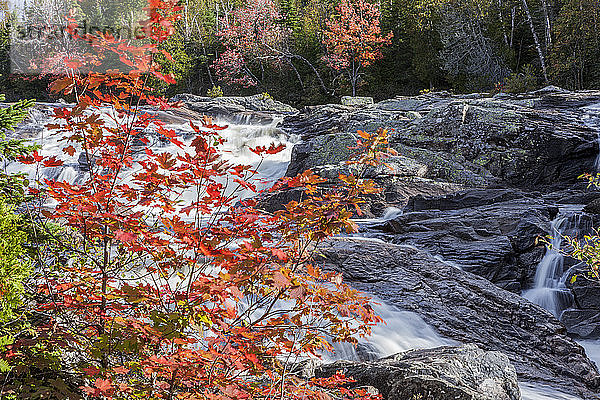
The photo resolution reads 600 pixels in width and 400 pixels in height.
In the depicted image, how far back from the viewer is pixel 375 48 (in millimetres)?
20812

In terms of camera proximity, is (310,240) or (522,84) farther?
(522,84)

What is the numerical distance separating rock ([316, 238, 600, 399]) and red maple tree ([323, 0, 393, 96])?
16268 millimetres

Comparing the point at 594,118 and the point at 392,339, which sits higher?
the point at 594,118

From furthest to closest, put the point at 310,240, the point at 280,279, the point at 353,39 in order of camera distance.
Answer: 1. the point at 353,39
2. the point at 310,240
3. the point at 280,279

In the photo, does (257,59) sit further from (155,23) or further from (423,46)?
(155,23)

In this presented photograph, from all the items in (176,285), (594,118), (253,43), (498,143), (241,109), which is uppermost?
(253,43)

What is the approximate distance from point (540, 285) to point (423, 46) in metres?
16.8

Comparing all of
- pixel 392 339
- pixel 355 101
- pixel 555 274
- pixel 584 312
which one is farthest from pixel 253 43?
pixel 392 339

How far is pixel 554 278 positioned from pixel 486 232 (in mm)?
927

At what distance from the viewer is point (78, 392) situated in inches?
76.6

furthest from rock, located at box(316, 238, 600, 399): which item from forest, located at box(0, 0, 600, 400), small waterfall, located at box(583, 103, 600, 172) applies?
small waterfall, located at box(583, 103, 600, 172)

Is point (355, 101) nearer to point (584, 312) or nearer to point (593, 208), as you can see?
point (593, 208)

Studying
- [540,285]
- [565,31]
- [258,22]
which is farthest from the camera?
[258,22]

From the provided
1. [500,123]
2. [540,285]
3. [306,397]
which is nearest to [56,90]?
[306,397]
